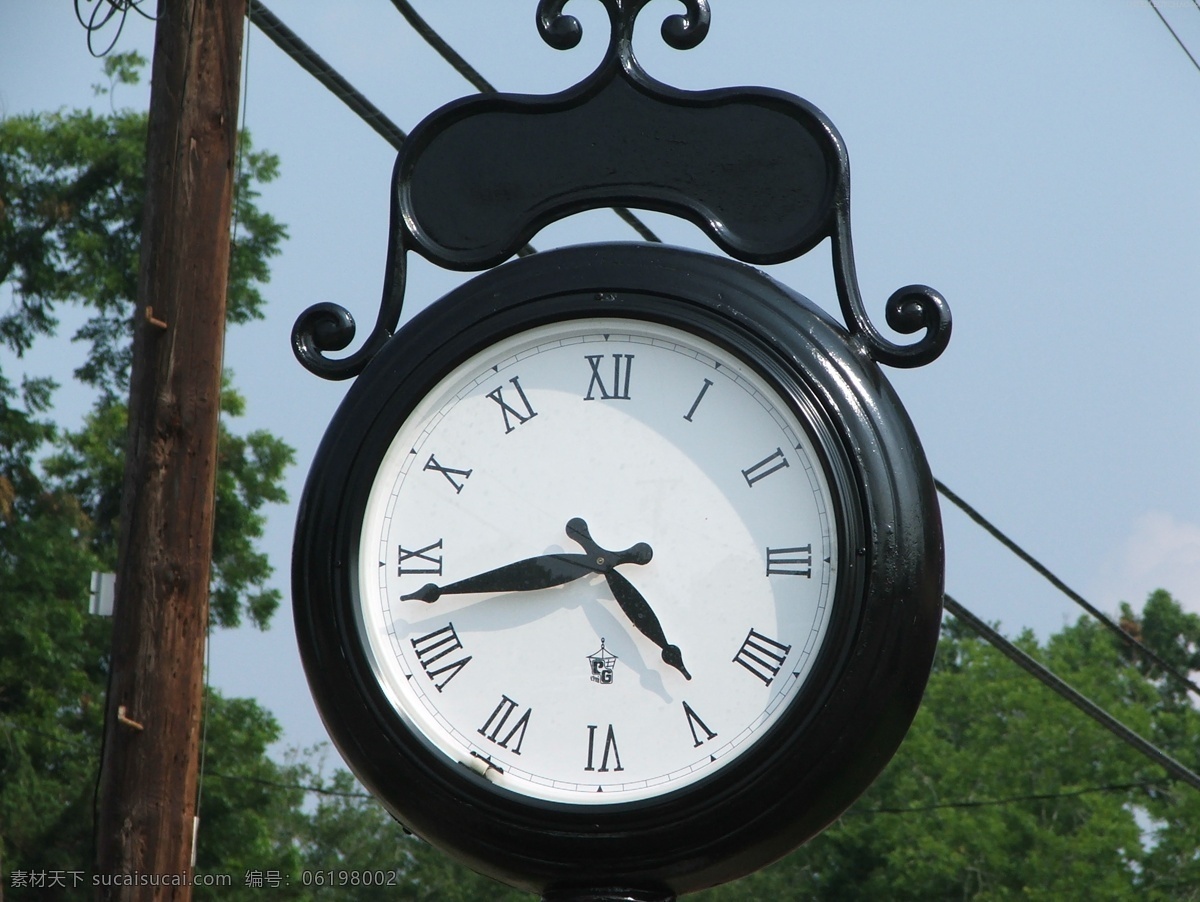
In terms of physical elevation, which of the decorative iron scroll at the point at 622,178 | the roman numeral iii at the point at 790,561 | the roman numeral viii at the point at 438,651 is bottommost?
the roman numeral viii at the point at 438,651

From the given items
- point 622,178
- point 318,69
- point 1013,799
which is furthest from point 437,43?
point 1013,799

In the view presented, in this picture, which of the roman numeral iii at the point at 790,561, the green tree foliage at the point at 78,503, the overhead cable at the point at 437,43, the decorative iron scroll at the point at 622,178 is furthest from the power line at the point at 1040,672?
the green tree foliage at the point at 78,503

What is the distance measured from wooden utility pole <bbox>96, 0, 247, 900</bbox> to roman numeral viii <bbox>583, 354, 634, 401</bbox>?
3866 mm

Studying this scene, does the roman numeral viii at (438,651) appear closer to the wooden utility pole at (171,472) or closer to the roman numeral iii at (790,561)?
the roman numeral iii at (790,561)

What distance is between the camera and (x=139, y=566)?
5.58m

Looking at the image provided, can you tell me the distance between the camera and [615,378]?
6.39ft

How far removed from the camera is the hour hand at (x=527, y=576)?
72.3 inches

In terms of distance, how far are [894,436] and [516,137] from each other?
23.7 inches

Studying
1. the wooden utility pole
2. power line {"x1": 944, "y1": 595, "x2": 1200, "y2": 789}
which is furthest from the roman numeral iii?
power line {"x1": 944, "y1": 595, "x2": 1200, "y2": 789}

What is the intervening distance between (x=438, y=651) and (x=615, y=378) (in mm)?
361

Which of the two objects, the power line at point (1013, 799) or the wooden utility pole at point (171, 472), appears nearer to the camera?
the wooden utility pole at point (171, 472)

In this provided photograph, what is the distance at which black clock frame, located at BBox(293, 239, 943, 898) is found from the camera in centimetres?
176

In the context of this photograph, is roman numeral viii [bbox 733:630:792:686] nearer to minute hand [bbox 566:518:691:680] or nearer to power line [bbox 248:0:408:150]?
minute hand [bbox 566:518:691:680]

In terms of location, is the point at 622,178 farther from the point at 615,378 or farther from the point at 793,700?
the point at 793,700
